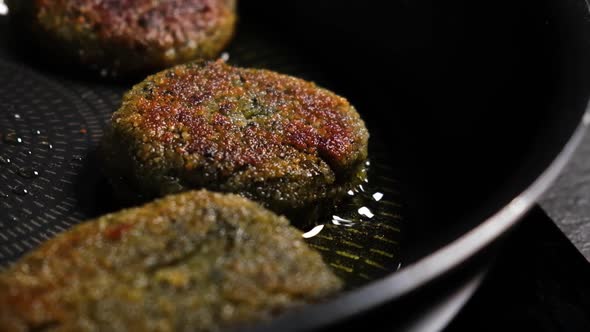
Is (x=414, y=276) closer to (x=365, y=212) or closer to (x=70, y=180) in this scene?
(x=365, y=212)

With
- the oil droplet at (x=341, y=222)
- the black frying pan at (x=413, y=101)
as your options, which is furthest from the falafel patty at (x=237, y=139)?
the black frying pan at (x=413, y=101)

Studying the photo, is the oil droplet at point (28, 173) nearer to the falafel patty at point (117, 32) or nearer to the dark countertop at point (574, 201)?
the falafel patty at point (117, 32)

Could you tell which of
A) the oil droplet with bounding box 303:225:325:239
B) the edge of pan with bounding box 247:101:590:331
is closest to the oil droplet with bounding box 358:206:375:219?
the oil droplet with bounding box 303:225:325:239

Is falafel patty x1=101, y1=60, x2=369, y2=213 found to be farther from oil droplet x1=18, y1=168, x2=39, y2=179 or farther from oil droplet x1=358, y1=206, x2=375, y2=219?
oil droplet x1=18, y1=168, x2=39, y2=179

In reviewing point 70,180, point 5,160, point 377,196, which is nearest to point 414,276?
point 377,196

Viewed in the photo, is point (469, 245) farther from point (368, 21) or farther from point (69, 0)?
point (69, 0)

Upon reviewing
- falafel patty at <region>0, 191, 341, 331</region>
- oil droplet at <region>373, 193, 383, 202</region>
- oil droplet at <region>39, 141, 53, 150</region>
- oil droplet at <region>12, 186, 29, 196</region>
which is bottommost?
oil droplet at <region>12, 186, 29, 196</region>
